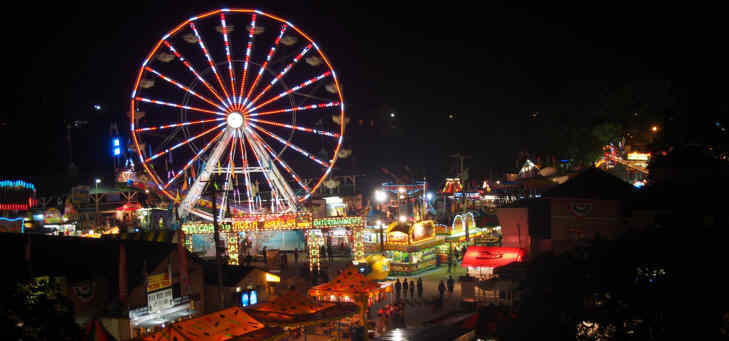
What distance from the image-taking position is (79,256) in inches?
619

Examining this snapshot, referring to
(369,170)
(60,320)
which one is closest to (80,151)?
(369,170)

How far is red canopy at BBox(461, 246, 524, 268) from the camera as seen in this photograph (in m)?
20.7

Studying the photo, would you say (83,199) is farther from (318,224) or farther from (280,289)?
(280,289)

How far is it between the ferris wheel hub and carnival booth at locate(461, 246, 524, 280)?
11434 mm

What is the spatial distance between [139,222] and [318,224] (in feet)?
49.0

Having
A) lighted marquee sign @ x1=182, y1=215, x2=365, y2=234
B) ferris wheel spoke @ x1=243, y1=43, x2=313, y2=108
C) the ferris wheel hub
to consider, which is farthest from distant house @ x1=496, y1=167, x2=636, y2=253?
the ferris wheel hub

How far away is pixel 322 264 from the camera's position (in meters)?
30.2

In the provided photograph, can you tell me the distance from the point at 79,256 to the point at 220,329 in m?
5.81

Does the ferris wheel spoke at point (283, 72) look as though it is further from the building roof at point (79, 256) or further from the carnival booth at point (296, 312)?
the carnival booth at point (296, 312)

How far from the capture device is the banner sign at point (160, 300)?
583 inches

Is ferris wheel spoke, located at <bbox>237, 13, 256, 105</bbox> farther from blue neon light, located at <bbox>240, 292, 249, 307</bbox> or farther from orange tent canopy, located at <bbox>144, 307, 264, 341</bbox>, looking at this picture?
orange tent canopy, located at <bbox>144, 307, 264, 341</bbox>

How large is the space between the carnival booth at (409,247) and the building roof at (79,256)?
532 inches

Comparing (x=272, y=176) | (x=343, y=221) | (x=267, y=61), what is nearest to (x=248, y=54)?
(x=267, y=61)

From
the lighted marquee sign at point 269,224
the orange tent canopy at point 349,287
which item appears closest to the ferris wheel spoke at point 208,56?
the lighted marquee sign at point 269,224
